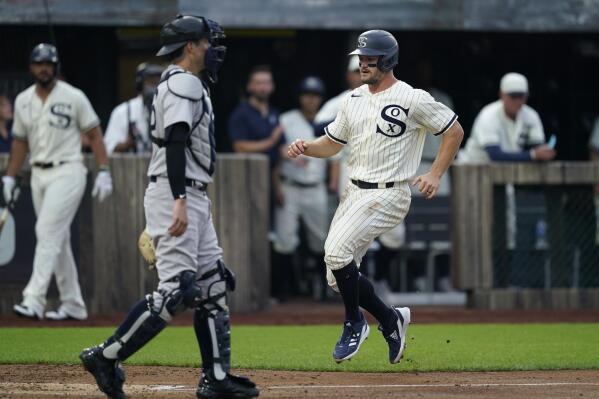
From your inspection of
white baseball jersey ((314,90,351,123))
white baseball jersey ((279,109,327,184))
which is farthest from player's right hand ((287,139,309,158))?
white baseball jersey ((279,109,327,184))

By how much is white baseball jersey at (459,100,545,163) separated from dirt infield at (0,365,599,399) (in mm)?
4904

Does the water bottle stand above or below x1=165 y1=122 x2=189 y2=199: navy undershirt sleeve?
below

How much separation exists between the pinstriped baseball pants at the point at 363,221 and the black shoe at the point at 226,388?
131 cm

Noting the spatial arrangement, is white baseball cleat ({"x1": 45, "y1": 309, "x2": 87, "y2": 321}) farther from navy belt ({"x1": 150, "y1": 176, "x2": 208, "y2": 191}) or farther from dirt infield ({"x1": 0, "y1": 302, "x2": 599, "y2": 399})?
navy belt ({"x1": 150, "y1": 176, "x2": 208, "y2": 191})

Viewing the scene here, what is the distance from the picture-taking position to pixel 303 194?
13.8 m

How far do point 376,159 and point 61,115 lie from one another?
4084 mm

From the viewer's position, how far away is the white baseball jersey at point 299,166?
13.8m

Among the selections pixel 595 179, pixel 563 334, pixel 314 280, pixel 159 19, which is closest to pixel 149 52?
pixel 159 19

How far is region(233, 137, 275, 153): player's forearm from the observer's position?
1346 cm

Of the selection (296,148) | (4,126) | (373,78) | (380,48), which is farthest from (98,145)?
(380,48)

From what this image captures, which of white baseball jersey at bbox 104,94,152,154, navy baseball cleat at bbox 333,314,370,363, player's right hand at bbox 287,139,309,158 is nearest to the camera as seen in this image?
navy baseball cleat at bbox 333,314,370,363

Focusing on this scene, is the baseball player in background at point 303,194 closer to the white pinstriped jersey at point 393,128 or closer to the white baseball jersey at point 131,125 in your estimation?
the white baseball jersey at point 131,125

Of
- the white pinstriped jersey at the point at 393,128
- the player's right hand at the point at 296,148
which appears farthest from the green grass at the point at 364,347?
the player's right hand at the point at 296,148

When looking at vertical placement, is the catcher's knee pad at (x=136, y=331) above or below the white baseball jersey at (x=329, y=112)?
below
